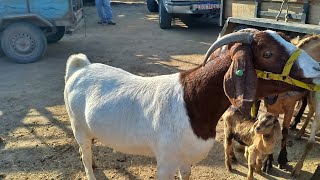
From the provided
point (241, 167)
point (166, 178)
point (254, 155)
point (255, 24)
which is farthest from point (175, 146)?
point (255, 24)

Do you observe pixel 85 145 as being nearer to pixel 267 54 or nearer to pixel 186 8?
pixel 267 54

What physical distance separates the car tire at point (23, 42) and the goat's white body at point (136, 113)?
592cm

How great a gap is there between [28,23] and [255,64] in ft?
25.3

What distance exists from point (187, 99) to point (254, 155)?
161cm

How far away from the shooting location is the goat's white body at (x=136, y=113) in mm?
2834

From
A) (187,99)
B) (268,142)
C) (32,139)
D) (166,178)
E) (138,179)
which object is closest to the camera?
(187,99)

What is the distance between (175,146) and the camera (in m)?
2.84

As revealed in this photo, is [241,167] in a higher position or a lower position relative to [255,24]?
lower

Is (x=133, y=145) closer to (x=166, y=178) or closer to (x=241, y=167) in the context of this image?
(x=166, y=178)

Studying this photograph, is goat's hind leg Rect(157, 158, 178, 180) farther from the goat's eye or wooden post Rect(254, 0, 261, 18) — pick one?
wooden post Rect(254, 0, 261, 18)

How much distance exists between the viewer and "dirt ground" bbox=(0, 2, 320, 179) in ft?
14.4

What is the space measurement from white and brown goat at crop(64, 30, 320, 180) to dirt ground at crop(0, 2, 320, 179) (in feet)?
3.37

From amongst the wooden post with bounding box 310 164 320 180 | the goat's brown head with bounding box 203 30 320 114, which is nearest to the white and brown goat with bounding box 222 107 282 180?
the wooden post with bounding box 310 164 320 180

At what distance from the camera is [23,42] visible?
893cm
